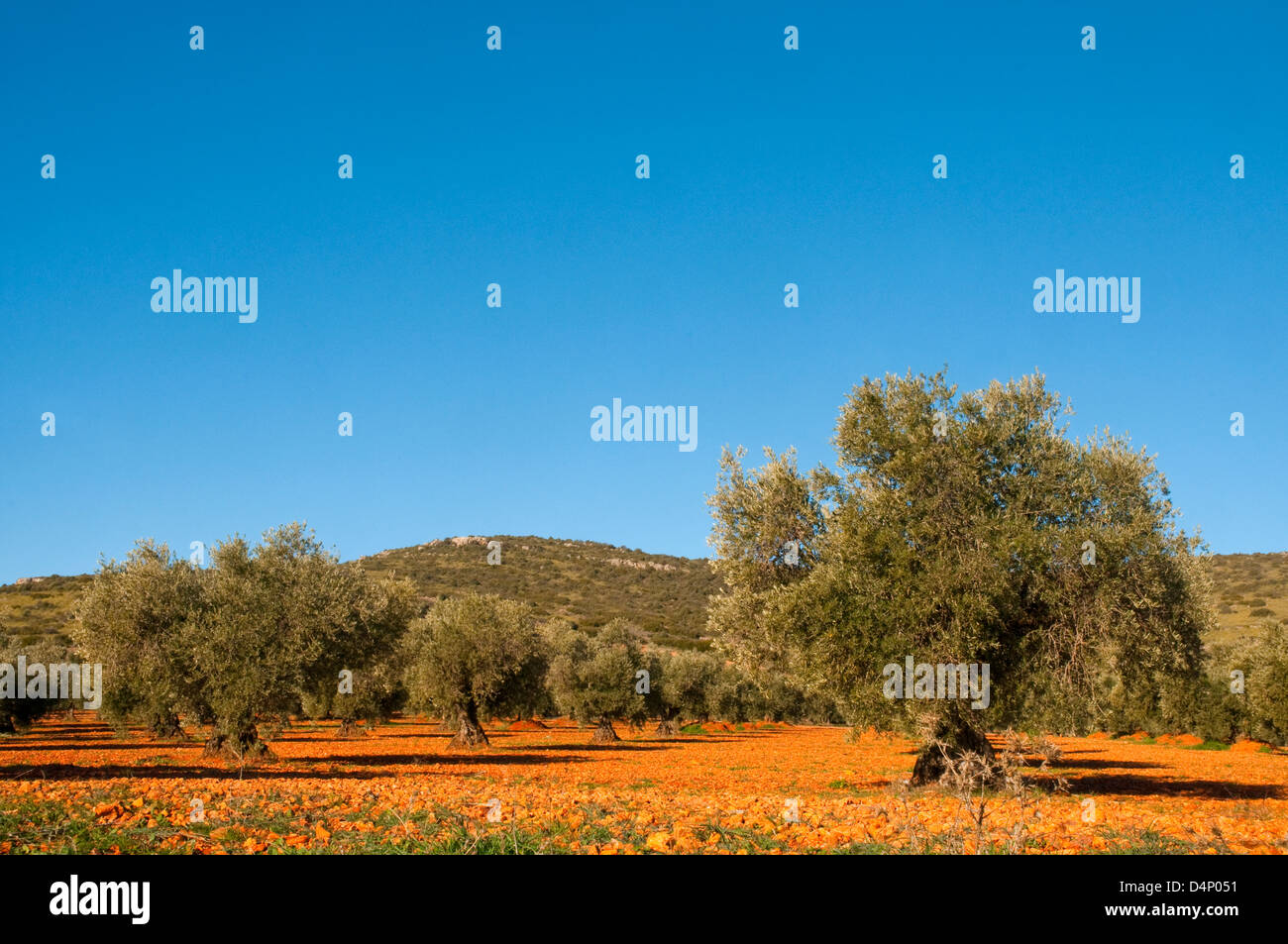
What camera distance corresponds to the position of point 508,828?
11.1 m

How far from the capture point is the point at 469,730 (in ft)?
164

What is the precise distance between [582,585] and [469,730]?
4754 inches

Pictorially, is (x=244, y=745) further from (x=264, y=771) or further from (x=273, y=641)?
(x=264, y=771)

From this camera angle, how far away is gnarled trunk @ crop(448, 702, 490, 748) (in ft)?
162

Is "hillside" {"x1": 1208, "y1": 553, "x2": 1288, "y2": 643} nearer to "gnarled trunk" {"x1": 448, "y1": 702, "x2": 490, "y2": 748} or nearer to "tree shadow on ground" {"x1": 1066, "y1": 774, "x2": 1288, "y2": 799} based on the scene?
"tree shadow on ground" {"x1": 1066, "y1": 774, "x2": 1288, "y2": 799}

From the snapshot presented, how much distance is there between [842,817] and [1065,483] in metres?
11.5

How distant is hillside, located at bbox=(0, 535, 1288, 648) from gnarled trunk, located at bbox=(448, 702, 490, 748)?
189 ft

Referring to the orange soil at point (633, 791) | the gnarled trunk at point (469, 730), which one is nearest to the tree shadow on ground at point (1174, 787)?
the orange soil at point (633, 791)

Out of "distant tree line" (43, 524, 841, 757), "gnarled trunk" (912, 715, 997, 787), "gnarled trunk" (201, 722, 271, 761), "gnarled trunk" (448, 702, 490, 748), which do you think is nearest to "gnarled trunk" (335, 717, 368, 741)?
"distant tree line" (43, 524, 841, 757)

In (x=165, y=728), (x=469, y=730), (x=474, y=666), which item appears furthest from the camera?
(x=165, y=728)

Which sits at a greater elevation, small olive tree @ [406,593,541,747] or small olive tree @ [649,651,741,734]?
small olive tree @ [406,593,541,747]

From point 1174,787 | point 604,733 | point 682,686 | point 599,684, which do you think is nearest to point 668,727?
point 682,686
